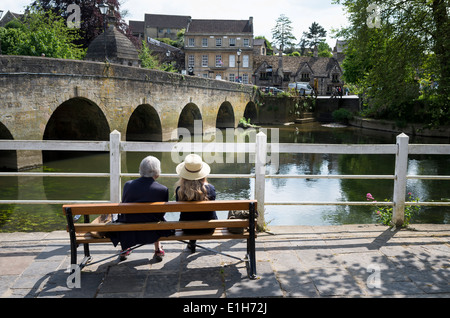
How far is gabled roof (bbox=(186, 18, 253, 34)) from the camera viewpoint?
2319 inches

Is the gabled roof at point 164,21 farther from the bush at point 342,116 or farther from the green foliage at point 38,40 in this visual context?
the green foliage at point 38,40

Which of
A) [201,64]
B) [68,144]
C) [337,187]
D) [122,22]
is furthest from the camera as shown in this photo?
[201,64]

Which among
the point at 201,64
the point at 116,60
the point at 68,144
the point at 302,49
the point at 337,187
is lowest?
the point at 337,187

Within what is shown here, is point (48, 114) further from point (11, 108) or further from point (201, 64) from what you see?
point (201, 64)

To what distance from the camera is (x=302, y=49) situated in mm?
90688

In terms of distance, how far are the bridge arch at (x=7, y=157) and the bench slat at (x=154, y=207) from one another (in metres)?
10.7

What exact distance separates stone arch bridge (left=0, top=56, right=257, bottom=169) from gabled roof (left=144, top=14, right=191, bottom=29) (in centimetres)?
5807

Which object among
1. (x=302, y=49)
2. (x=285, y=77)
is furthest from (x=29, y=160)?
(x=302, y=49)

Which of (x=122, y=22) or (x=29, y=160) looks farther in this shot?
(x=122, y=22)

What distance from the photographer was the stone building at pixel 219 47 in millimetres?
58719

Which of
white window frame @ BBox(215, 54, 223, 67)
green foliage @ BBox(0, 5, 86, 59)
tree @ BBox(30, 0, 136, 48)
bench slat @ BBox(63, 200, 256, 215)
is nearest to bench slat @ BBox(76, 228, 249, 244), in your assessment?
bench slat @ BBox(63, 200, 256, 215)
